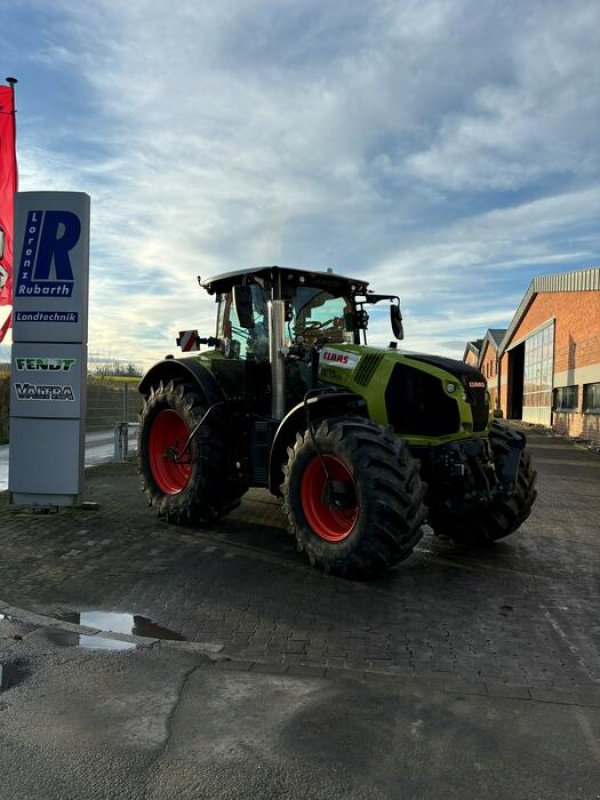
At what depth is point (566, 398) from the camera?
87.1 ft

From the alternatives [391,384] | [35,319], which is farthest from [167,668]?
[35,319]

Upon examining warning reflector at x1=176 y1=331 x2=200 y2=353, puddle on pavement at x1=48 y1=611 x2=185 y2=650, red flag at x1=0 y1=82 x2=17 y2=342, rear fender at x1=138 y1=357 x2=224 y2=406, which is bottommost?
puddle on pavement at x1=48 y1=611 x2=185 y2=650

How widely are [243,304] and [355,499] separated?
2255 mm

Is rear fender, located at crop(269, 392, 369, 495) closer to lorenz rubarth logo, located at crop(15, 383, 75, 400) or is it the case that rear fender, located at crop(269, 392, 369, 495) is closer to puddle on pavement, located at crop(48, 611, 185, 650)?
puddle on pavement, located at crop(48, 611, 185, 650)

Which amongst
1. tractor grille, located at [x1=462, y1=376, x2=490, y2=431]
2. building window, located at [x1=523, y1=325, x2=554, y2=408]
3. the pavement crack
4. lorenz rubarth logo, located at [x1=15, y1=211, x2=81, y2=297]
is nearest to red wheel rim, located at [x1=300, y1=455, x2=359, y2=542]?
tractor grille, located at [x1=462, y1=376, x2=490, y2=431]

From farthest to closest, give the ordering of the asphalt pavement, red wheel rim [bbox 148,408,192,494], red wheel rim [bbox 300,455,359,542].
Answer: red wheel rim [bbox 148,408,192,494], red wheel rim [bbox 300,455,359,542], the asphalt pavement

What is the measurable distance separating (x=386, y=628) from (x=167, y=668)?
59.3 inches

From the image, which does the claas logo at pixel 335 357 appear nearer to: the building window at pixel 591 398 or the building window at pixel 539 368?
the building window at pixel 591 398

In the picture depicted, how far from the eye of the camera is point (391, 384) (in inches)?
240

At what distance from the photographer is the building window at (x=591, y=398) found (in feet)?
70.5

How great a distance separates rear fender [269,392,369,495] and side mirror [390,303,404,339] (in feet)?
5.54

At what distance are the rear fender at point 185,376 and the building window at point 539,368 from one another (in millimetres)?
24158

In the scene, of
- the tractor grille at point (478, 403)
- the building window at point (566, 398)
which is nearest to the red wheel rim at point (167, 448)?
the tractor grille at point (478, 403)

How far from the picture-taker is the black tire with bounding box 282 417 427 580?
5.11m
